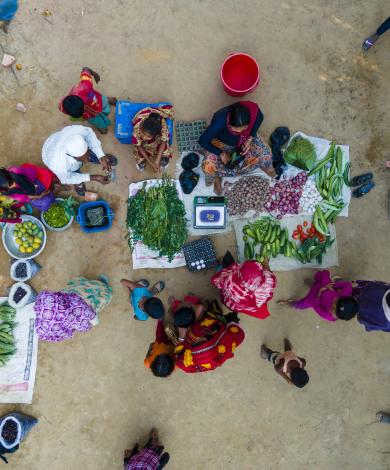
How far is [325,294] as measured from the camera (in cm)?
407

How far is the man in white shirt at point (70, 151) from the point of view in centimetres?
388

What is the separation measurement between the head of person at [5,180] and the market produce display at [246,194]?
2487 millimetres

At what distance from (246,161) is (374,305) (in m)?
2.18

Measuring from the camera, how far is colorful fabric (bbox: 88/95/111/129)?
14.3ft

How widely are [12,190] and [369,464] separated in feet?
18.2

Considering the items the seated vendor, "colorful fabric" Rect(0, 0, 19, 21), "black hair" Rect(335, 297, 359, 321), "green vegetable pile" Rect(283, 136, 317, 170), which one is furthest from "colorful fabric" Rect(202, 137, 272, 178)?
"colorful fabric" Rect(0, 0, 19, 21)

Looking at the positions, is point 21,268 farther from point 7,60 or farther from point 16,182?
point 7,60

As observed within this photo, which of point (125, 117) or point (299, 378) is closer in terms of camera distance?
point (299, 378)

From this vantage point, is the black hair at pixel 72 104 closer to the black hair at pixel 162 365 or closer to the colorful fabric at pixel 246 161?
the colorful fabric at pixel 246 161

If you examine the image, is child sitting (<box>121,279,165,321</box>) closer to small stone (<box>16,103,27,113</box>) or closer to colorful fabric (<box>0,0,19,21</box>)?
small stone (<box>16,103,27,113</box>)

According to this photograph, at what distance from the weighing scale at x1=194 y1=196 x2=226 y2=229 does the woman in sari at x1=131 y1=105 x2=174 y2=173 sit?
2.26 feet

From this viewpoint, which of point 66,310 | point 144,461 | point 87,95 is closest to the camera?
point 66,310

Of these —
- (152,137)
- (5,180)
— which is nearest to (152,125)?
(152,137)

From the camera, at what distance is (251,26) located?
15.8 feet
